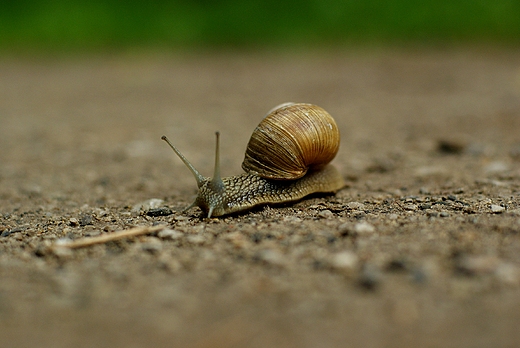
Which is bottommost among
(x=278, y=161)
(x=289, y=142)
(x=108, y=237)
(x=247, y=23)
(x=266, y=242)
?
(x=108, y=237)

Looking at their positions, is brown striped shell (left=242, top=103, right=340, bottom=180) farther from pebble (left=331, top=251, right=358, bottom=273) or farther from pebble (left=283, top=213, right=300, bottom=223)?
pebble (left=331, top=251, right=358, bottom=273)

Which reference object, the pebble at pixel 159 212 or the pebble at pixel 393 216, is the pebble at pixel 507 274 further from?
the pebble at pixel 159 212

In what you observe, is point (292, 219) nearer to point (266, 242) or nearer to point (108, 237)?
point (266, 242)

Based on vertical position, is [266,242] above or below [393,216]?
below

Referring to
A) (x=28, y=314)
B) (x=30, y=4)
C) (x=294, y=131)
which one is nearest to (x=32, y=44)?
(x=30, y=4)

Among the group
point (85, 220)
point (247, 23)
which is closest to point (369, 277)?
point (85, 220)
